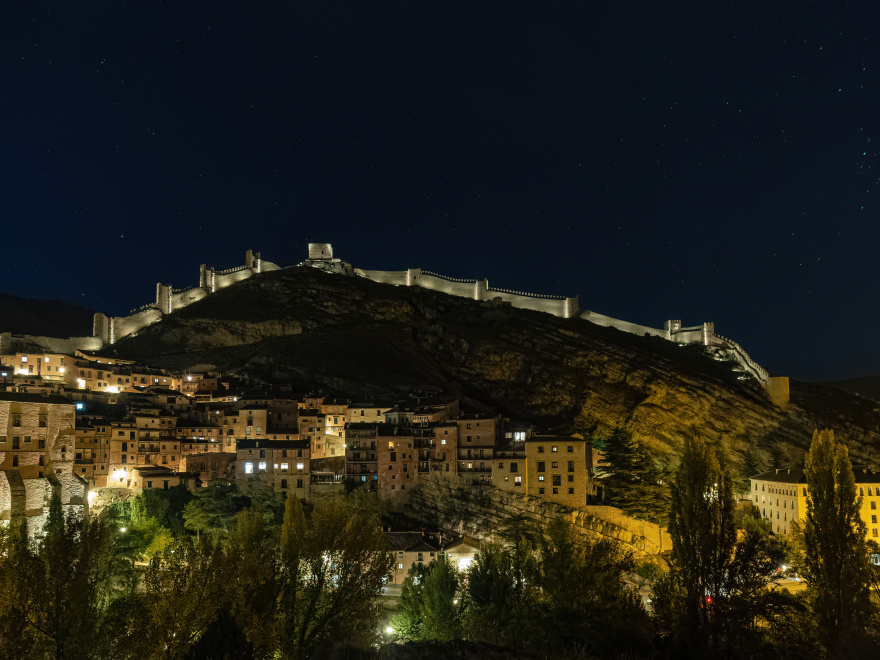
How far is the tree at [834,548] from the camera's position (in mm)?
23047

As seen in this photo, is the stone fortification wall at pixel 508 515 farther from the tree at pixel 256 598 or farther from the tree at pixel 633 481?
the tree at pixel 256 598

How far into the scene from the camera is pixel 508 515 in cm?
5234

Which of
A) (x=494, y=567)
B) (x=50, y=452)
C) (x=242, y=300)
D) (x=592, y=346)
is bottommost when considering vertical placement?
(x=494, y=567)

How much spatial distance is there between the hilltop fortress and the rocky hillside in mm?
3306

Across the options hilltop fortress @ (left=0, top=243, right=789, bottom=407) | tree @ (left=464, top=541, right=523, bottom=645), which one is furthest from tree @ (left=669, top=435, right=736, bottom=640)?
hilltop fortress @ (left=0, top=243, right=789, bottom=407)

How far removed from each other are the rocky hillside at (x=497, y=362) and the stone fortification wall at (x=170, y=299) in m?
4.12

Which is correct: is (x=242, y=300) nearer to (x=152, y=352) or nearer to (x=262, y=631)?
(x=152, y=352)

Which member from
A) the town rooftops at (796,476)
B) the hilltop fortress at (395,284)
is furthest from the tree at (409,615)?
the hilltop fortress at (395,284)

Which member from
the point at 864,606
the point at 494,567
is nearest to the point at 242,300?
the point at 494,567

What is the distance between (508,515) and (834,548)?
30206 mm

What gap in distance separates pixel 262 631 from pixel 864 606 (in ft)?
64.3

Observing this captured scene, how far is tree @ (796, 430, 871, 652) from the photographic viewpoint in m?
23.0

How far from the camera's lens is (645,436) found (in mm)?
73000

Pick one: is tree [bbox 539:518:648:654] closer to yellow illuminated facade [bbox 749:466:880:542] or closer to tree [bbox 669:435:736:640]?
tree [bbox 669:435:736:640]
